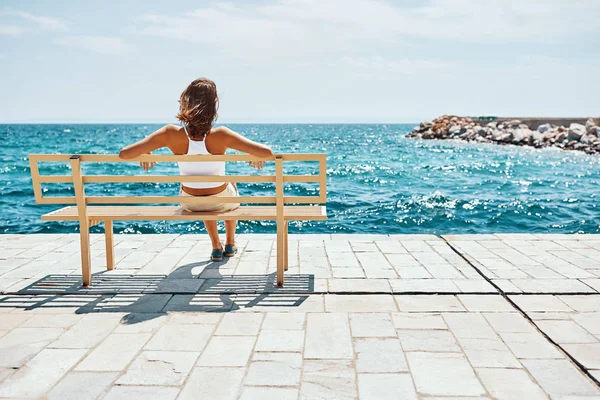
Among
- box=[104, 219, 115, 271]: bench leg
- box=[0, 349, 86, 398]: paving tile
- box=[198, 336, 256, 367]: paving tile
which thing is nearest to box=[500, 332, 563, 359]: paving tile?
box=[198, 336, 256, 367]: paving tile

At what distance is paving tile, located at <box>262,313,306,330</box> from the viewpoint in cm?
328

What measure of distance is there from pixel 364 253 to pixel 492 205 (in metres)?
9.56

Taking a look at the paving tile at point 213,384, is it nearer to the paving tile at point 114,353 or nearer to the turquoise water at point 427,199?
the paving tile at point 114,353

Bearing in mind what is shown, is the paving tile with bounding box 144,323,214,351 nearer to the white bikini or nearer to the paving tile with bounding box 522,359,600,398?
the white bikini

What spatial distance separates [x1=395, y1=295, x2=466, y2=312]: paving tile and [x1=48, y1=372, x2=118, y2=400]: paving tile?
6.64 feet

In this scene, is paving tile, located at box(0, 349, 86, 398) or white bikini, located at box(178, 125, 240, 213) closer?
paving tile, located at box(0, 349, 86, 398)

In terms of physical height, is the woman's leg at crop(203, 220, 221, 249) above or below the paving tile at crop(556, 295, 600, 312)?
above

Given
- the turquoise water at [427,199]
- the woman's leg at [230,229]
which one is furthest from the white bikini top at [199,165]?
the turquoise water at [427,199]

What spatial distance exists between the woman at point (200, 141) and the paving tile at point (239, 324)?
3.77 ft

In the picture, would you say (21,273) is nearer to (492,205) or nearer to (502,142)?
(492,205)

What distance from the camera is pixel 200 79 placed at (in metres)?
4.12

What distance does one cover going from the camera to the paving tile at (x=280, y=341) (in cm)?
297

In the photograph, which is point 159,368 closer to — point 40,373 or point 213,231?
point 40,373

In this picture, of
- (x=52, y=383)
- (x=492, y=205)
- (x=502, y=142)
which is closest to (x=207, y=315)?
(x=52, y=383)
